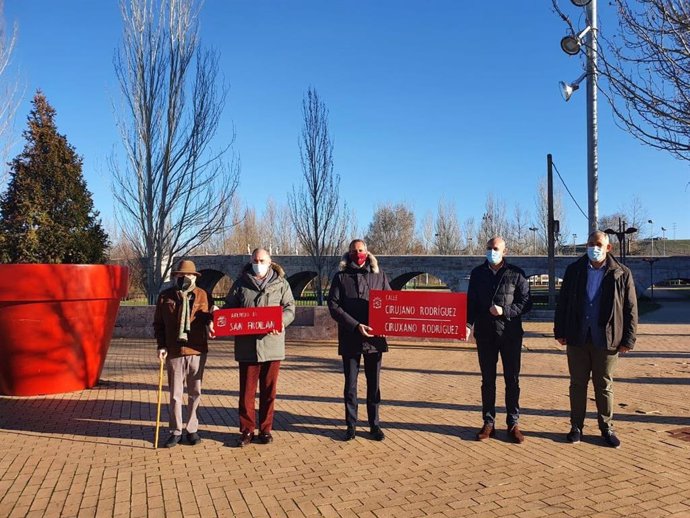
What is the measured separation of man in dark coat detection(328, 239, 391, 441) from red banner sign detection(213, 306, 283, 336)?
1.83 feet

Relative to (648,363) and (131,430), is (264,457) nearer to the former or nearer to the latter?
(131,430)

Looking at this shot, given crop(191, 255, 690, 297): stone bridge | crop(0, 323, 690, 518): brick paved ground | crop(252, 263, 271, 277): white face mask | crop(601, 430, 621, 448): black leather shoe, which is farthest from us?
crop(191, 255, 690, 297): stone bridge

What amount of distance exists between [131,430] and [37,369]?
6.95ft

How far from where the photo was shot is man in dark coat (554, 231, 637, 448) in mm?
5047

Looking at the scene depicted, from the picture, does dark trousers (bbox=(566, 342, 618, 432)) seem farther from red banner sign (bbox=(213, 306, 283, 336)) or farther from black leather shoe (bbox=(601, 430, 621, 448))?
red banner sign (bbox=(213, 306, 283, 336))

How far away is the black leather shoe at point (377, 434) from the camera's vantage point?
5.25 metres

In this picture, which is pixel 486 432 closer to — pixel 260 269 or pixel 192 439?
pixel 260 269

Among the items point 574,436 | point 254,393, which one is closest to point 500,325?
point 574,436

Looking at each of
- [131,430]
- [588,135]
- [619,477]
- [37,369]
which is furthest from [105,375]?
[588,135]

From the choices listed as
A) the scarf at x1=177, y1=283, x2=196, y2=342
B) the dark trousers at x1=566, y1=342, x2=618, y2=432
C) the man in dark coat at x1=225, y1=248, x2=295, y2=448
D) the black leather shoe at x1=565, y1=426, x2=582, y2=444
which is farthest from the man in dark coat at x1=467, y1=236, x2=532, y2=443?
the scarf at x1=177, y1=283, x2=196, y2=342

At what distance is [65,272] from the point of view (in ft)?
22.1

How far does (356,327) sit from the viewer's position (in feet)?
17.2

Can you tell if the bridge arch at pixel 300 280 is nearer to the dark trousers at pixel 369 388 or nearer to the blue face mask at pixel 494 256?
the dark trousers at pixel 369 388

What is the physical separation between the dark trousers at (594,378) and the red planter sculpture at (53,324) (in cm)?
577
